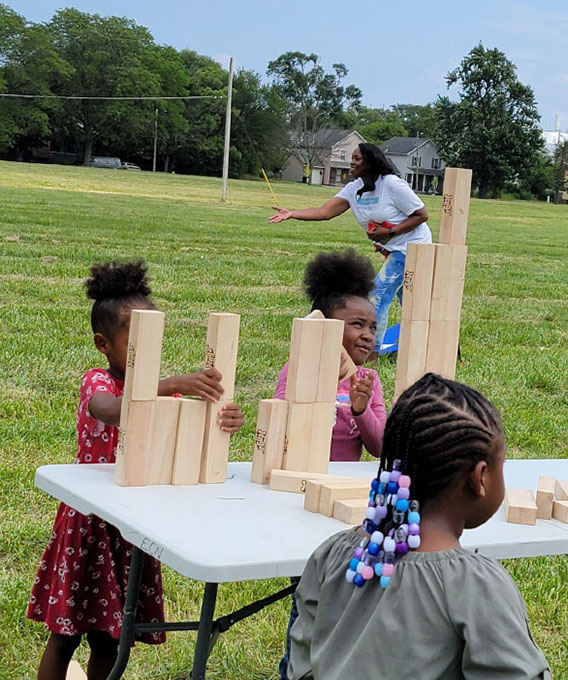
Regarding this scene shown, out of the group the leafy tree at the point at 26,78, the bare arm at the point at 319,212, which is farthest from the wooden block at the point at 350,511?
the leafy tree at the point at 26,78

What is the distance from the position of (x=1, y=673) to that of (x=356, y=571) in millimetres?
1943

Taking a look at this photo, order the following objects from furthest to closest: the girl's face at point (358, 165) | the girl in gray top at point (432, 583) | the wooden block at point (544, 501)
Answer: the girl's face at point (358, 165)
the wooden block at point (544, 501)
the girl in gray top at point (432, 583)

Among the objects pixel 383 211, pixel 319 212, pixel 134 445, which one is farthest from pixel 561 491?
pixel 383 211

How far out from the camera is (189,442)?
2.84 metres

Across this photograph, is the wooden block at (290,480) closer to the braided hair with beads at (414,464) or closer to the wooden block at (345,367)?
the wooden block at (345,367)

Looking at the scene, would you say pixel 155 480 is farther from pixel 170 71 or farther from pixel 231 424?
pixel 170 71

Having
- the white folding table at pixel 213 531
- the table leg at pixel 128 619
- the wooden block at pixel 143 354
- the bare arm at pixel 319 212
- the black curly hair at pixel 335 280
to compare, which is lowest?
the table leg at pixel 128 619

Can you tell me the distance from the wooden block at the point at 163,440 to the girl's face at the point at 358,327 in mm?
1002

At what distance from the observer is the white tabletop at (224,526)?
2188mm

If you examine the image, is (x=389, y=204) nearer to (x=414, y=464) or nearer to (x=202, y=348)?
(x=202, y=348)

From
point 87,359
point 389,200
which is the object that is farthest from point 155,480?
point 389,200

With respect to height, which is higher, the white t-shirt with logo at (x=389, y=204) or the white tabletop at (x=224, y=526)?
Answer: the white t-shirt with logo at (x=389, y=204)

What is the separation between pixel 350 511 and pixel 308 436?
497 millimetres

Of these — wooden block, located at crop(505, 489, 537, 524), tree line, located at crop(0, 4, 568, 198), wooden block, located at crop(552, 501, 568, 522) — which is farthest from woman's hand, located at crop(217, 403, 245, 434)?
tree line, located at crop(0, 4, 568, 198)
